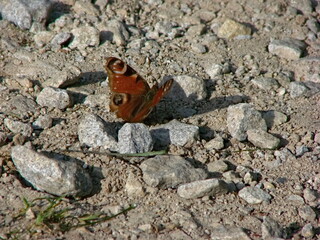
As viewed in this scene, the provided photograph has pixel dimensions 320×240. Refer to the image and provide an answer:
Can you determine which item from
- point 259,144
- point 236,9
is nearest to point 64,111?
point 259,144

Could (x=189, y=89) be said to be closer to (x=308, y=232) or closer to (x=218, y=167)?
(x=218, y=167)

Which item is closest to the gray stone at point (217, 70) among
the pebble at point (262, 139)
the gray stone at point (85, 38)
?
the pebble at point (262, 139)

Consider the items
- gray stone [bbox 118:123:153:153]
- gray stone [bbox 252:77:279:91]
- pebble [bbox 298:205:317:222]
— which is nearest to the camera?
pebble [bbox 298:205:317:222]

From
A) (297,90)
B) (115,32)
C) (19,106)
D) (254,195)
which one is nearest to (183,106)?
(297,90)

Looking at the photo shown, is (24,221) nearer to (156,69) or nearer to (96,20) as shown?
(156,69)

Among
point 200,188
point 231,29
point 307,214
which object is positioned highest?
point 231,29

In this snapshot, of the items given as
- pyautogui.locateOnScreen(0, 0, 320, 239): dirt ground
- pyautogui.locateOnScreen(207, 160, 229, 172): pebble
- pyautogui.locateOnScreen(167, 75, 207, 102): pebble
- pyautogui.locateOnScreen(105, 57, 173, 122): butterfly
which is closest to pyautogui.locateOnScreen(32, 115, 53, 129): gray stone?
pyautogui.locateOnScreen(0, 0, 320, 239): dirt ground

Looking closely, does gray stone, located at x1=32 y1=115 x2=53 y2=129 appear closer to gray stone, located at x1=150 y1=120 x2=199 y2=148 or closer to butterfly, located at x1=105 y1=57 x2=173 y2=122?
butterfly, located at x1=105 y1=57 x2=173 y2=122
